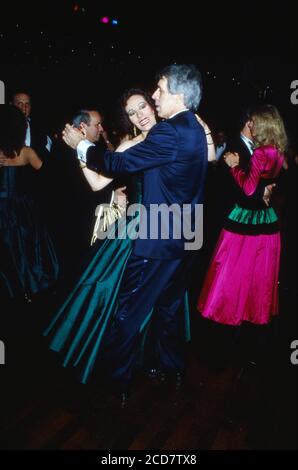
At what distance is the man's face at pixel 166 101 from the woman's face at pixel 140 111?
0.24m

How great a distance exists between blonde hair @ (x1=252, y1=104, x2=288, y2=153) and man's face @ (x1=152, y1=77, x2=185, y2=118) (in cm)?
76

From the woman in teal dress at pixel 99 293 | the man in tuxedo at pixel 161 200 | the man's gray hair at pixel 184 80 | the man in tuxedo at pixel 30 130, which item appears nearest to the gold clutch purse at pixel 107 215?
the woman in teal dress at pixel 99 293

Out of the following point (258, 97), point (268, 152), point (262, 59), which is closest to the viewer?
point (268, 152)

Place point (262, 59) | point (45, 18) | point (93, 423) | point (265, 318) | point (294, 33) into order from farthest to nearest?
point (262, 59) < point (294, 33) < point (45, 18) < point (265, 318) < point (93, 423)

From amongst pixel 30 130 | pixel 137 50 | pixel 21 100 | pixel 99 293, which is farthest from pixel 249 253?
pixel 137 50

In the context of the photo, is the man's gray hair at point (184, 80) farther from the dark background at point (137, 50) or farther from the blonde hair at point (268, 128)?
the dark background at point (137, 50)

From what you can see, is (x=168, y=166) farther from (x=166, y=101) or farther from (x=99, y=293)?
(x=99, y=293)

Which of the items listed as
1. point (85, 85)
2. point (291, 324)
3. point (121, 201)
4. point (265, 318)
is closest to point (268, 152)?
point (121, 201)

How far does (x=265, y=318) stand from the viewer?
2551 millimetres

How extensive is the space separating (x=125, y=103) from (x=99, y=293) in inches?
44.3

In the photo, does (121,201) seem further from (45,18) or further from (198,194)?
(45,18)

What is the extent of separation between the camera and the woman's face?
2.05 metres

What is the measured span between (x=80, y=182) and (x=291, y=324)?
2.37m

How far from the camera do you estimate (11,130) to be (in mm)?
2768
